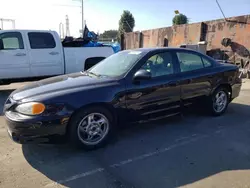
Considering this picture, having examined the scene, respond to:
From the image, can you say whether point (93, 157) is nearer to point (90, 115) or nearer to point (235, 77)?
point (90, 115)

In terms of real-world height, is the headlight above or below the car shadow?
above

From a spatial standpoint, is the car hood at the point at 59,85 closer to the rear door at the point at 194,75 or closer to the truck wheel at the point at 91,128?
the truck wheel at the point at 91,128

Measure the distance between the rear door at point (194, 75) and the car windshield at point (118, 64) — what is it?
0.89 m

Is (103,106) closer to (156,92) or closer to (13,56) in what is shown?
(156,92)

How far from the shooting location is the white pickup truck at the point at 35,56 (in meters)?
7.66

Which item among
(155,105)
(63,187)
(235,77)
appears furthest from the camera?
(235,77)

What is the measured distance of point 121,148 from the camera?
397cm

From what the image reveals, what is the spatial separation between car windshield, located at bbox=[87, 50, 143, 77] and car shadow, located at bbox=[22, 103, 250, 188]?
44.0 inches

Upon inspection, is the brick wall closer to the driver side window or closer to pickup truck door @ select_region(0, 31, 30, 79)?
the driver side window

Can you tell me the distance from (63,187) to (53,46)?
6.08 metres

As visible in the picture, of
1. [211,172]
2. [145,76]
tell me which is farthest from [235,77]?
[211,172]

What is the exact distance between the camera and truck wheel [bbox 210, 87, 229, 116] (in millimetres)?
5388

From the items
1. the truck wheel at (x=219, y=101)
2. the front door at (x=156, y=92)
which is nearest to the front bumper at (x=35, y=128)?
the front door at (x=156, y=92)

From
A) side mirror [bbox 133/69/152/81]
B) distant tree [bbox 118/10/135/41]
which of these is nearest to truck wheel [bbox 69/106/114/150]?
side mirror [bbox 133/69/152/81]
